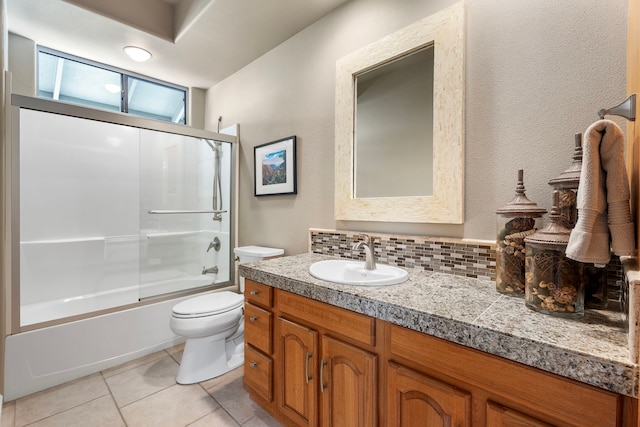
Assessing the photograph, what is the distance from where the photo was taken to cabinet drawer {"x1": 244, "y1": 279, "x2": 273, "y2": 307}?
1481mm

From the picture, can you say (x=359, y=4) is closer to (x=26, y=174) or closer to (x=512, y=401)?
(x=512, y=401)

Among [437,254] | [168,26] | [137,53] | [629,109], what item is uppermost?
[168,26]

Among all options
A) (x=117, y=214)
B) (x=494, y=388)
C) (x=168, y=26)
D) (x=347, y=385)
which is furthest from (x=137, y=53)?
(x=494, y=388)

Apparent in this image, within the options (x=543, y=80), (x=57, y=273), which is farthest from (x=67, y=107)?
(x=543, y=80)

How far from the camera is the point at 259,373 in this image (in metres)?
1.55

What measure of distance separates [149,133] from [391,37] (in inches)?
81.0

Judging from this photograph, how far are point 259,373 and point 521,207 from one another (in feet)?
4.89

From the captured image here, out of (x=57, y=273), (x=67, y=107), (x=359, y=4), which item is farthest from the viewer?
(x=57, y=273)

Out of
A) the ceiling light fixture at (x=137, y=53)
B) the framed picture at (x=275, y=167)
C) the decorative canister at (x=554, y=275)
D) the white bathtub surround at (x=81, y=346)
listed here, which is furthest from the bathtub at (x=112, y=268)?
the decorative canister at (x=554, y=275)

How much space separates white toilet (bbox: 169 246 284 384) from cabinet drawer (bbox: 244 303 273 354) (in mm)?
408

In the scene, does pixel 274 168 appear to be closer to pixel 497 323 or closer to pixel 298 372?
pixel 298 372

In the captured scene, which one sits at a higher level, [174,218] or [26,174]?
[26,174]

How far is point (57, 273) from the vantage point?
8.57ft

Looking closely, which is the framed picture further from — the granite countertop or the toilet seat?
the granite countertop
